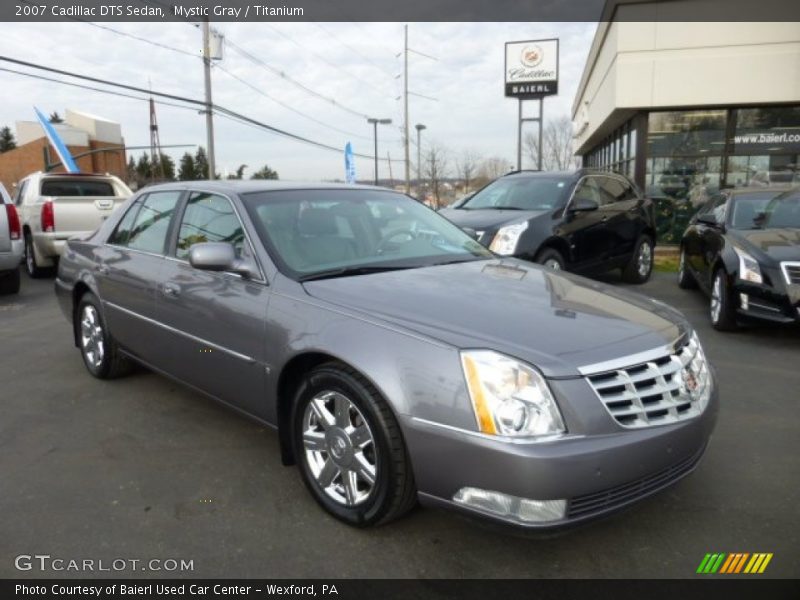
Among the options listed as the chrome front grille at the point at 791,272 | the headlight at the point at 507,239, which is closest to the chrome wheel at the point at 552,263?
the headlight at the point at 507,239

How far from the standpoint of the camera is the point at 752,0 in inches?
480

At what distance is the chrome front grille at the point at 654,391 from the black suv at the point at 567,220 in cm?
428

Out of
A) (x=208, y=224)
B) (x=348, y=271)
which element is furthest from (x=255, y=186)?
(x=348, y=271)

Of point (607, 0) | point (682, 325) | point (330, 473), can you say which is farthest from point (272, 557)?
point (607, 0)

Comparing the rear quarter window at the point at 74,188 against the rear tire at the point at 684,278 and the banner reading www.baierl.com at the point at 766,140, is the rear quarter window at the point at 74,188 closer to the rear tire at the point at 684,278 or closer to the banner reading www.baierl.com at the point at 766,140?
the rear tire at the point at 684,278

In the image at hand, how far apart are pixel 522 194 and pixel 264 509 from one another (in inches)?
238

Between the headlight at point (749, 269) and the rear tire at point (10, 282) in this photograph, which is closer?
the headlight at point (749, 269)

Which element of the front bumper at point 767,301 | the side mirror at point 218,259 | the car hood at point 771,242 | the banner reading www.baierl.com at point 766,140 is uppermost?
the banner reading www.baierl.com at point 766,140

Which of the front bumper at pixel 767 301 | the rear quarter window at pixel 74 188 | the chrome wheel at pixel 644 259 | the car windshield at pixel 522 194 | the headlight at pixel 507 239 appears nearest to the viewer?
the front bumper at pixel 767 301

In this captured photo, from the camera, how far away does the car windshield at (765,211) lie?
6812mm

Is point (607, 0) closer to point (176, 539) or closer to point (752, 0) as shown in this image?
point (752, 0)

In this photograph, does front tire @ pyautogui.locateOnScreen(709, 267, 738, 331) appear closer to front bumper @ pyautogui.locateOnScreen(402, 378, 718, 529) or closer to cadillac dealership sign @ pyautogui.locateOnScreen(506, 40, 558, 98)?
front bumper @ pyautogui.locateOnScreen(402, 378, 718, 529)

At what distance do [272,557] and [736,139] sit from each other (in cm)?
1365

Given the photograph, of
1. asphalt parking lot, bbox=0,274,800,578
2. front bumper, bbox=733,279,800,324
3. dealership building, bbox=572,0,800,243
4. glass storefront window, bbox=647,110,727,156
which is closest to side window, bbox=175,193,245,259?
asphalt parking lot, bbox=0,274,800,578
